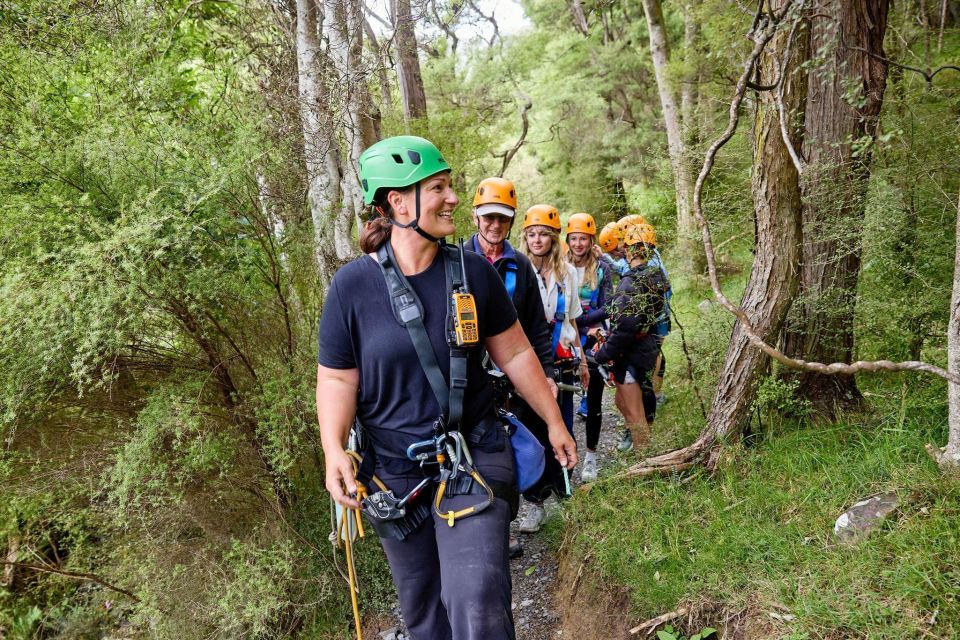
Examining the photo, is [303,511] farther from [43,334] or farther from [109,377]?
[43,334]

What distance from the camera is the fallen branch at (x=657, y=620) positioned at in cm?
306

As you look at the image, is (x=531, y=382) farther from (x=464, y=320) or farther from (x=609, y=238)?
(x=609, y=238)

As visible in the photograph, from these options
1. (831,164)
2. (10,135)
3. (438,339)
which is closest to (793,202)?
(831,164)

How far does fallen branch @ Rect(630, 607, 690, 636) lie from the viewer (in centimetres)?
306

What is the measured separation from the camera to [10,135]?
3.94 meters

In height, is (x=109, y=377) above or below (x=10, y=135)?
below

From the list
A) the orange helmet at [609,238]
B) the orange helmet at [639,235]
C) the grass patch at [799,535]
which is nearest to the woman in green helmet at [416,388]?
the grass patch at [799,535]

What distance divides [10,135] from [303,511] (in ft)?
11.1

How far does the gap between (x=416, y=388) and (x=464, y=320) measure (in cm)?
36

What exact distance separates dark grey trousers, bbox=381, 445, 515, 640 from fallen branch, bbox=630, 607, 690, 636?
3.66 ft

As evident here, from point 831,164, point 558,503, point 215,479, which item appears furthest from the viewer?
point 558,503

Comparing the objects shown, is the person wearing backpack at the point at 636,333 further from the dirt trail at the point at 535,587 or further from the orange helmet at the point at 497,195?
the orange helmet at the point at 497,195

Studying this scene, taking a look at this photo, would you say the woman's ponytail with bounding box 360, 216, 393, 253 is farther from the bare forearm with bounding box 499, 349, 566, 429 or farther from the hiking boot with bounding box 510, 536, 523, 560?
the hiking boot with bounding box 510, 536, 523, 560

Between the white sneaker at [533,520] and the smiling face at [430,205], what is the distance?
3047 mm
